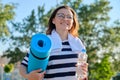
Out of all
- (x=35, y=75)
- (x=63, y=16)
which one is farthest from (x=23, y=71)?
(x=63, y=16)

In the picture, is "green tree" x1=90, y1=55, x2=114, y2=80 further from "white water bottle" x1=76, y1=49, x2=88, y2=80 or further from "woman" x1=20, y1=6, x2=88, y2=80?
"white water bottle" x1=76, y1=49, x2=88, y2=80

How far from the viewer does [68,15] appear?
3.08 metres

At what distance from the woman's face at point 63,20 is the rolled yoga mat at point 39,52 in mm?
359

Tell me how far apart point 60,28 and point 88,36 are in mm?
31247

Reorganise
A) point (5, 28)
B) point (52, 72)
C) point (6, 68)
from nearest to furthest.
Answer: point (52, 72)
point (5, 28)
point (6, 68)

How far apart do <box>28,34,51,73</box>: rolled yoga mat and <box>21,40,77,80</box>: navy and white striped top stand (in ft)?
0.54

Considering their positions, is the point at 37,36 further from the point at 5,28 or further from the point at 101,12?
the point at 101,12

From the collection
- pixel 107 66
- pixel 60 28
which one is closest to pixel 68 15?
pixel 60 28

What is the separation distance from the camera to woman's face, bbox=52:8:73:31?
10.0 feet

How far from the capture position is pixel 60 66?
9.65ft

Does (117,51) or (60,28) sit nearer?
(60,28)

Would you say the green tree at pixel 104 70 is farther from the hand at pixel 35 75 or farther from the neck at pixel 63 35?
the hand at pixel 35 75

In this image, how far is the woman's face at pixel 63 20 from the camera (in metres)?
3.06

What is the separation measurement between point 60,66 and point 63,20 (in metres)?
0.38
